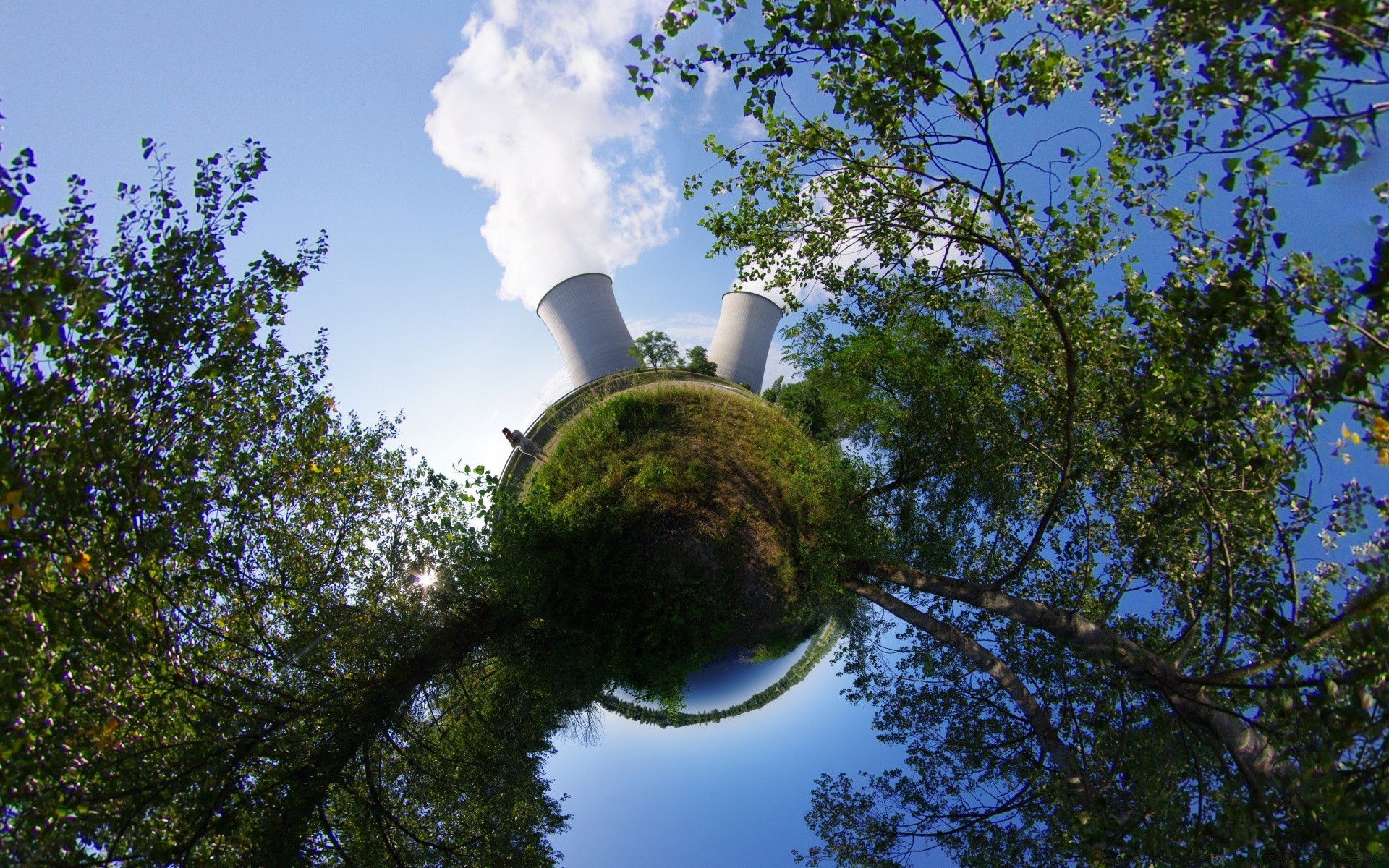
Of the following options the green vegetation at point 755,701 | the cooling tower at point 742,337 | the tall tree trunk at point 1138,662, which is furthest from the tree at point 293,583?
the cooling tower at point 742,337

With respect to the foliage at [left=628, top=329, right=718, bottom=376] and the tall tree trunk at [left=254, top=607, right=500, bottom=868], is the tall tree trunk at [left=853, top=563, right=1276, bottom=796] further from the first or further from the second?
the foliage at [left=628, top=329, right=718, bottom=376]

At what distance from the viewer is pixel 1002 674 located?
7383mm

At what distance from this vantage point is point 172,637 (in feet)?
18.5

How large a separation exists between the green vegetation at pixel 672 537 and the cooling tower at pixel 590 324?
6703 millimetres

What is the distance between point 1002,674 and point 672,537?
431cm

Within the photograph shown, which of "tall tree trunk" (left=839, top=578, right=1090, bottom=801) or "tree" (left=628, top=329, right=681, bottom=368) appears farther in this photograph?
"tree" (left=628, top=329, right=681, bottom=368)

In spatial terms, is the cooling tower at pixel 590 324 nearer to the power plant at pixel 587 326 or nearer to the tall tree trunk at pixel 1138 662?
the power plant at pixel 587 326

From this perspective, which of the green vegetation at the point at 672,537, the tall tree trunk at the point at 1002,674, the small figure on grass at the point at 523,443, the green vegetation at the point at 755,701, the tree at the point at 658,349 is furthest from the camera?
the tree at the point at 658,349

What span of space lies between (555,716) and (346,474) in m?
4.34

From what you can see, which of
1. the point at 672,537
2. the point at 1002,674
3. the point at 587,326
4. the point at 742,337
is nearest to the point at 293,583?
the point at 672,537

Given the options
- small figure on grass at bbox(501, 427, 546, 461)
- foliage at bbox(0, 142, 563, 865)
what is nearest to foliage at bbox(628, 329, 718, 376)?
small figure on grass at bbox(501, 427, 546, 461)

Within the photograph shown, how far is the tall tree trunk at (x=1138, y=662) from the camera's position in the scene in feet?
17.0

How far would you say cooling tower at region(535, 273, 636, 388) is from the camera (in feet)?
53.3

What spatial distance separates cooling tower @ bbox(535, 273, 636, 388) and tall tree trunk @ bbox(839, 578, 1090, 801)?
9.80m
